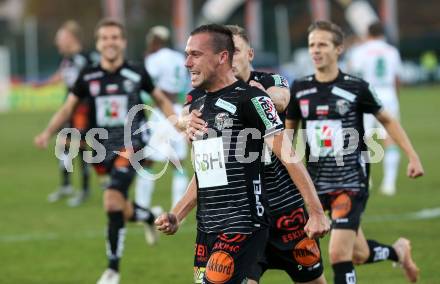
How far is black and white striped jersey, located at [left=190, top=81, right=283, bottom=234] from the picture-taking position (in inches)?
236

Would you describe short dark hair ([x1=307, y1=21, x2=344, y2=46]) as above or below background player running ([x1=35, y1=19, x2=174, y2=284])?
above

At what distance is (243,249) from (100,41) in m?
4.88

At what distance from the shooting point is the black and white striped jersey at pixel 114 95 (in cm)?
1037

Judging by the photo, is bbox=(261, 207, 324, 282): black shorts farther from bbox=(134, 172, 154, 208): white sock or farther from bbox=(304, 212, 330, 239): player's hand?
bbox=(134, 172, 154, 208): white sock

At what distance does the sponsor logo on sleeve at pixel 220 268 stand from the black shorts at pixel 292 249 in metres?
0.93

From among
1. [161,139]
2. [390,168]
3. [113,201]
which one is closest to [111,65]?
[161,139]

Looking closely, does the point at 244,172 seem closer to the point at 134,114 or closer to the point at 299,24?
the point at 134,114

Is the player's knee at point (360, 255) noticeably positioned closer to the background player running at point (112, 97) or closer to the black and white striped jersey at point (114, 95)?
the background player running at point (112, 97)

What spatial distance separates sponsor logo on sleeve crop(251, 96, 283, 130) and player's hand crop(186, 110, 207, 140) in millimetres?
374

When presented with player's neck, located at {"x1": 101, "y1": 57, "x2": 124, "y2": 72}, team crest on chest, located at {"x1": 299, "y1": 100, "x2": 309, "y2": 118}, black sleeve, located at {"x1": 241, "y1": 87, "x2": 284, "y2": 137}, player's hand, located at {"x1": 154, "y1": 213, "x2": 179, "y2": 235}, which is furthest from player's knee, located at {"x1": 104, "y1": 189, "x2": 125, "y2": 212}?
black sleeve, located at {"x1": 241, "y1": 87, "x2": 284, "y2": 137}

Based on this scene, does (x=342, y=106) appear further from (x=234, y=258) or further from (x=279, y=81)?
(x=234, y=258)

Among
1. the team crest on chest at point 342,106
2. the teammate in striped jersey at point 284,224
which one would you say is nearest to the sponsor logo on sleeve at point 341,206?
the team crest on chest at point 342,106

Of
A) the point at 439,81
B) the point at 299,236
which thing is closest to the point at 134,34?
the point at 439,81

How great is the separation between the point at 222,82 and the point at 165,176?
1285cm
